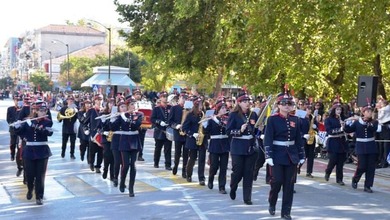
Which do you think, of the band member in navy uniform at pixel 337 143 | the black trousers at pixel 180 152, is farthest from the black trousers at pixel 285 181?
the black trousers at pixel 180 152

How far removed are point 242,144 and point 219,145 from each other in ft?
4.23

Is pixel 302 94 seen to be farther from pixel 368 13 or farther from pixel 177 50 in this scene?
pixel 368 13

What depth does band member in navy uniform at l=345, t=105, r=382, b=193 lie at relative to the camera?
46.0 feet

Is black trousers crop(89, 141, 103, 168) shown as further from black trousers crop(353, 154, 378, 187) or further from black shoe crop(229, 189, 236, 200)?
black trousers crop(353, 154, 378, 187)

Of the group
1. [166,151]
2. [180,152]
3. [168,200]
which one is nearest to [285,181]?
[168,200]

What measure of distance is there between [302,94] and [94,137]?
15574mm

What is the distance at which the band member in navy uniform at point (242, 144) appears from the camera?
12.2 m

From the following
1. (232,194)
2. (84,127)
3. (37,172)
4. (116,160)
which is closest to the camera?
(37,172)

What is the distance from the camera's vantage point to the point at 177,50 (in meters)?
32.0

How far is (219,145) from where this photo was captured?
13.5 meters

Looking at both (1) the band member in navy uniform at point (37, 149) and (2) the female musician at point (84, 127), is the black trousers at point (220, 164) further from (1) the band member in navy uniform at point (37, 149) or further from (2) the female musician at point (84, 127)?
(2) the female musician at point (84, 127)

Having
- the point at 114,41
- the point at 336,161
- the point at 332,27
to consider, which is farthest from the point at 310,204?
the point at 114,41

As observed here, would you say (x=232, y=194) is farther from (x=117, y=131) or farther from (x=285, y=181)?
(x=117, y=131)

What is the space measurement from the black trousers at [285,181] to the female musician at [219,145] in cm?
267
